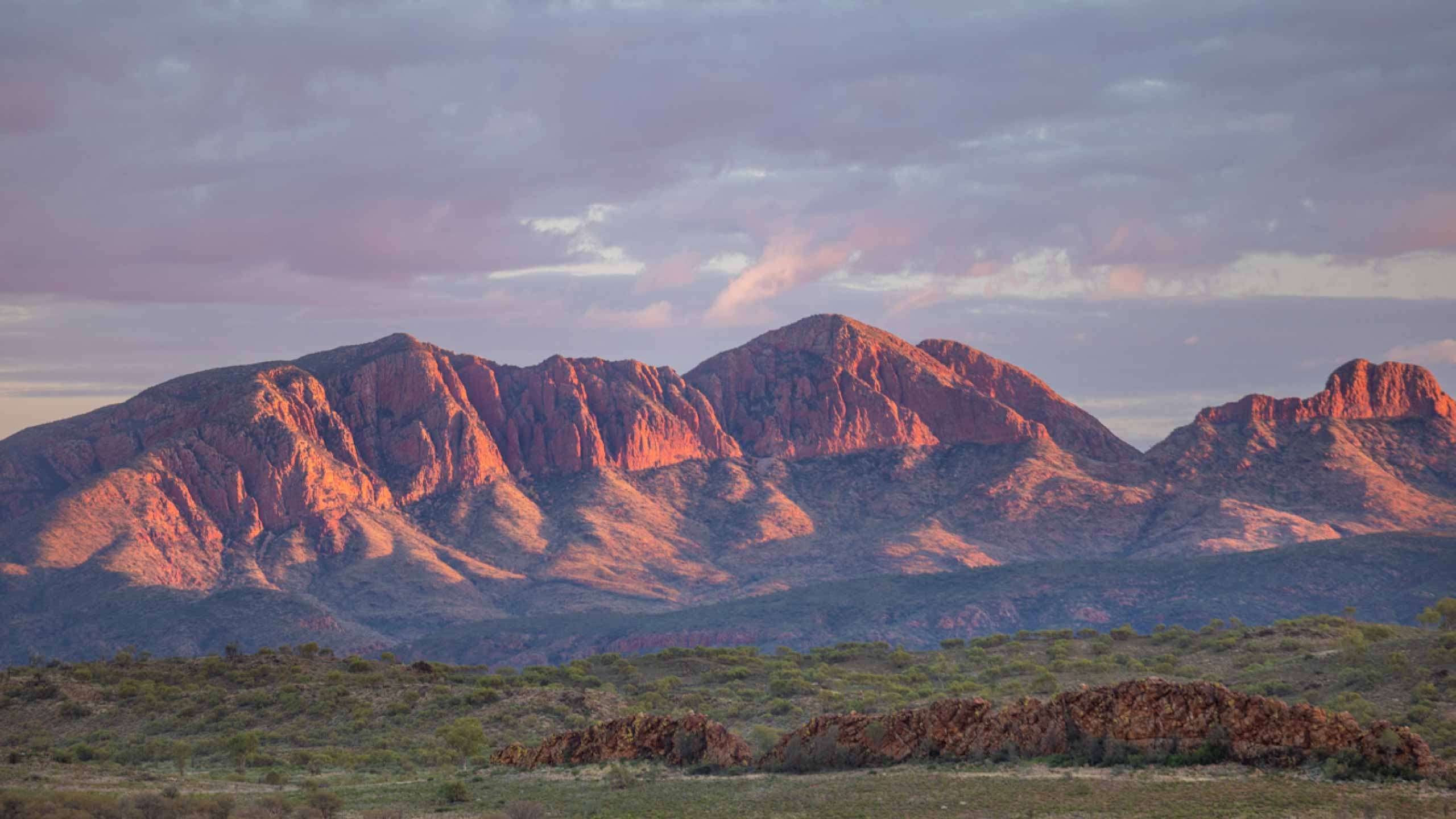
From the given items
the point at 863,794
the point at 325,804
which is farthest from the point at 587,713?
the point at 863,794

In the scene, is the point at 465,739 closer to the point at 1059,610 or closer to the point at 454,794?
the point at 454,794

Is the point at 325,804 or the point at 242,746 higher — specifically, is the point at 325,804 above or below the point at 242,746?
above

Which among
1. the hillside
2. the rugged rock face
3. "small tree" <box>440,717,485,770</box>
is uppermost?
the rugged rock face

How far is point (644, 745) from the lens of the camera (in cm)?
5041

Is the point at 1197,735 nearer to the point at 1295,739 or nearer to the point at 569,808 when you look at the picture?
the point at 1295,739

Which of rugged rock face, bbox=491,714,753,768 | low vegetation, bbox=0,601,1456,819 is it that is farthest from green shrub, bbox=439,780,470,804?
rugged rock face, bbox=491,714,753,768

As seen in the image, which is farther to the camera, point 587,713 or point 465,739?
point 587,713

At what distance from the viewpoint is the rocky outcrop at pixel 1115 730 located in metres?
39.2

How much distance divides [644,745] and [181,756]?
17.7 m

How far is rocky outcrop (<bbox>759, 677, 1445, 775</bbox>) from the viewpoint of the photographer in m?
39.2

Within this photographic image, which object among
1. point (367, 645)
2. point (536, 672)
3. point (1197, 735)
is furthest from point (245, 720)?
point (367, 645)

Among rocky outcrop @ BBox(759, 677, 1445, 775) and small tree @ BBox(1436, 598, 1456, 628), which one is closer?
rocky outcrop @ BBox(759, 677, 1445, 775)

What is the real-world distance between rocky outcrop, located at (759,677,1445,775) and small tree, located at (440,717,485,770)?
1578 cm

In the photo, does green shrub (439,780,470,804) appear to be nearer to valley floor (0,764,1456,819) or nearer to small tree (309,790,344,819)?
valley floor (0,764,1456,819)
